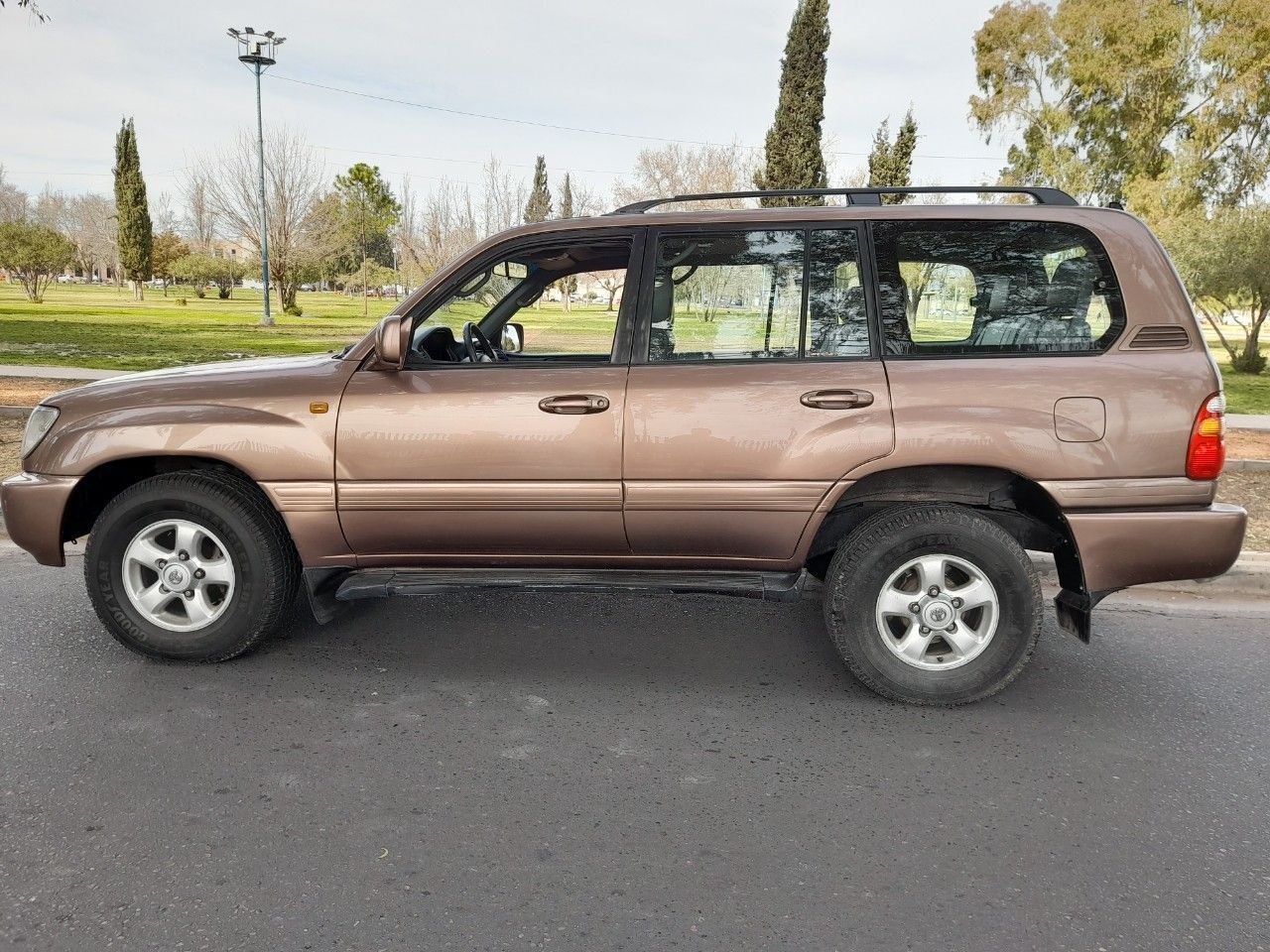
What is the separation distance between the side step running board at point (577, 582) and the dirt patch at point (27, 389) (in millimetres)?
7740

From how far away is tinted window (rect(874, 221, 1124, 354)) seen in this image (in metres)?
3.51

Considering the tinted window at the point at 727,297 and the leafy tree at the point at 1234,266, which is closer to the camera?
the tinted window at the point at 727,297

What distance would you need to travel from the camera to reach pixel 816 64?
3212 centimetres

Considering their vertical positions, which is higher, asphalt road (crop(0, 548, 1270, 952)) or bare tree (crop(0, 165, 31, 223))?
bare tree (crop(0, 165, 31, 223))

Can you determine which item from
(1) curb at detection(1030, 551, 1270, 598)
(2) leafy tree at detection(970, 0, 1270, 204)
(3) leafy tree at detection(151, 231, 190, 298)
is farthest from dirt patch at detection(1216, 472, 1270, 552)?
(3) leafy tree at detection(151, 231, 190, 298)

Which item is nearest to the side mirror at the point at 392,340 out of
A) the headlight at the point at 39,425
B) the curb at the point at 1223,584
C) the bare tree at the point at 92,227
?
the headlight at the point at 39,425

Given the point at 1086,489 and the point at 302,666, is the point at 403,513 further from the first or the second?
the point at 1086,489

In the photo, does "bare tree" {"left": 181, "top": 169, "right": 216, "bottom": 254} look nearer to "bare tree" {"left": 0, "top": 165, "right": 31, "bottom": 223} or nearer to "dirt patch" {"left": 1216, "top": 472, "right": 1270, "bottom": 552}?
"bare tree" {"left": 0, "top": 165, "right": 31, "bottom": 223}

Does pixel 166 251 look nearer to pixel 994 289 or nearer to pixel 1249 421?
pixel 1249 421

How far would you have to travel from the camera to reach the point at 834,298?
3637mm

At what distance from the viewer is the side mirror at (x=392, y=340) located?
3.59 meters

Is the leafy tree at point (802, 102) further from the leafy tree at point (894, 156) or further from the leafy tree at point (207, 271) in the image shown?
Answer: the leafy tree at point (207, 271)

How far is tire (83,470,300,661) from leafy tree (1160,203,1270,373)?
2112cm

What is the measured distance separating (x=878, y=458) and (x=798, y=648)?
3.65 feet
